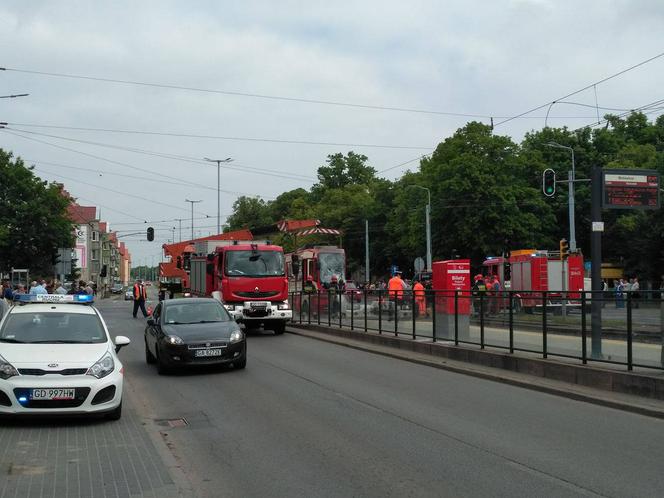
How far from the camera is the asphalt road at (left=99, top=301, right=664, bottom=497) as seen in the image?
6680mm

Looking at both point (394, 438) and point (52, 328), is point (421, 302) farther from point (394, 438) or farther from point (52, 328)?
point (394, 438)

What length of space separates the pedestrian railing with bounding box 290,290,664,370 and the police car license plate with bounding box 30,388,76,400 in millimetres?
7665

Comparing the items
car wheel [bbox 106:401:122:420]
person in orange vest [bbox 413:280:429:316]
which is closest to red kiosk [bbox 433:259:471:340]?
person in orange vest [bbox 413:280:429:316]

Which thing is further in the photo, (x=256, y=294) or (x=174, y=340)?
(x=256, y=294)

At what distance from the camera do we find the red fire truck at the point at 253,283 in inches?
989

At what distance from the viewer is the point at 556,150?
6166cm

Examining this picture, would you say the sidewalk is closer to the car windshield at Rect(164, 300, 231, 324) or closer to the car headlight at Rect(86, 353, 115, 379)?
the car headlight at Rect(86, 353, 115, 379)

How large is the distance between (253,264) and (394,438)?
17579mm

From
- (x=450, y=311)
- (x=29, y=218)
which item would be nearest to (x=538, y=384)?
(x=450, y=311)

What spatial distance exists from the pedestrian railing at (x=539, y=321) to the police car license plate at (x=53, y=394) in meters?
7.66

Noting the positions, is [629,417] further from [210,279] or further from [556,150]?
[556,150]

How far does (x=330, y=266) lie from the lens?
144 ft

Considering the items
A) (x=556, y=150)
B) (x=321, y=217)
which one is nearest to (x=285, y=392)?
(x=556, y=150)

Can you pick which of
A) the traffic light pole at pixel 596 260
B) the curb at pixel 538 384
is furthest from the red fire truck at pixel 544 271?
the traffic light pole at pixel 596 260
